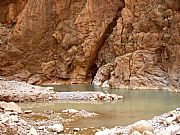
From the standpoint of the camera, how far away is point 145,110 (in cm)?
2034

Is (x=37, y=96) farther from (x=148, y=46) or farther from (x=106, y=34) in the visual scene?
(x=106, y=34)

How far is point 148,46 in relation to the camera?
152ft

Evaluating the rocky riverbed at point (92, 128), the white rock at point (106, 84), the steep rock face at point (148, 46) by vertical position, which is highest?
the steep rock face at point (148, 46)

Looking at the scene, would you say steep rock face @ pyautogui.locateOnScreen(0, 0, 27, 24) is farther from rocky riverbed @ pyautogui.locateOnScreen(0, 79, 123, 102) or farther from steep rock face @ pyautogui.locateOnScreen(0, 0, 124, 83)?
rocky riverbed @ pyautogui.locateOnScreen(0, 79, 123, 102)

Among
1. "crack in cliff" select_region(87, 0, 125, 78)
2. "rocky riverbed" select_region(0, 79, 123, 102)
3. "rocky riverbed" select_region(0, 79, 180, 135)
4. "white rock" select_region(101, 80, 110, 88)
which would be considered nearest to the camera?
"rocky riverbed" select_region(0, 79, 180, 135)

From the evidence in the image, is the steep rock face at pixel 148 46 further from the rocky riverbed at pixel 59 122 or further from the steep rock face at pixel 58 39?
the rocky riverbed at pixel 59 122

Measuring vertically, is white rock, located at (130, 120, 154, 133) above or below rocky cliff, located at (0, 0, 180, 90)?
below

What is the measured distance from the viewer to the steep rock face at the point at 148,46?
1689 inches

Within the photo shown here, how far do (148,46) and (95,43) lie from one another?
1185 centimetres

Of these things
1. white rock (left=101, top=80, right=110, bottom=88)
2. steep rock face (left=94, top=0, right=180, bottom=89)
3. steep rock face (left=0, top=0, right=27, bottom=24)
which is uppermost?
steep rock face (left=0, top=0, right=27, bottom=24)

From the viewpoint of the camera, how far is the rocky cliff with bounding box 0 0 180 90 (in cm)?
4441

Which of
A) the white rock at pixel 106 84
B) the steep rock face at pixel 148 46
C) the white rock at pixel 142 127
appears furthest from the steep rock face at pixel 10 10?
the white rock at pixel 142 127

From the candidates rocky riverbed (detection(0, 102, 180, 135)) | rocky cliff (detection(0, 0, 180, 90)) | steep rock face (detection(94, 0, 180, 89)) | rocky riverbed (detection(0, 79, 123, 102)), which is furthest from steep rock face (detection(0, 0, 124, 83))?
rocky riverbed (detection(0, 102, 180, 135))

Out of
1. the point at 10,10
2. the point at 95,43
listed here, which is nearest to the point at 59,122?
the point at 95,43
